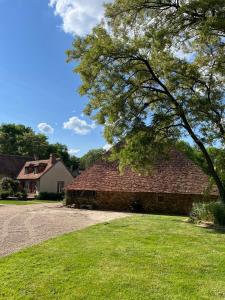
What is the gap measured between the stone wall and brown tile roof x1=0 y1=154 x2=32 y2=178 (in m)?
28.4

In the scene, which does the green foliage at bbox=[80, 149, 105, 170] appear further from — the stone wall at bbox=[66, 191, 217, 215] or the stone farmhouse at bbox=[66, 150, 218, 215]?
the stone wall at bbox=[66, 191, 217, 215]

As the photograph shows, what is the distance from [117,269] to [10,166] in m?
53.4

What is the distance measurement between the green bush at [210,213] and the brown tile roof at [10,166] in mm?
43612

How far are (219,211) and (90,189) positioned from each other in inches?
635

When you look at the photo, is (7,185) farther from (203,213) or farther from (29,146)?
(29,146)

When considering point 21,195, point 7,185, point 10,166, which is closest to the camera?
point 21,195

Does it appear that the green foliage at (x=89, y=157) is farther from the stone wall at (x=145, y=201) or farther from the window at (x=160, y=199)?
the window at (x=160, y=199)

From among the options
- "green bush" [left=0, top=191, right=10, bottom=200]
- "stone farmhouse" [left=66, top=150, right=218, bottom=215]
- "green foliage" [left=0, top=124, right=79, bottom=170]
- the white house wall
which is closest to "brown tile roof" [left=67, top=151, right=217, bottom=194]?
"stone farmhouse" [left=66, top=150, right=218, bottom=215]

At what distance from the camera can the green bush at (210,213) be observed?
1695cm

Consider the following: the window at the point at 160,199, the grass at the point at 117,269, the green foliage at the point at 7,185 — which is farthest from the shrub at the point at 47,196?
the grass at the point at 117,269

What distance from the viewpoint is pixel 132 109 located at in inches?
746

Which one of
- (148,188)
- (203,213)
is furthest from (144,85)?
(148,188)

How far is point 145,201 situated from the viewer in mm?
29094

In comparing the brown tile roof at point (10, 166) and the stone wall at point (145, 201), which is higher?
the brown tile roof at point (10, 166)
